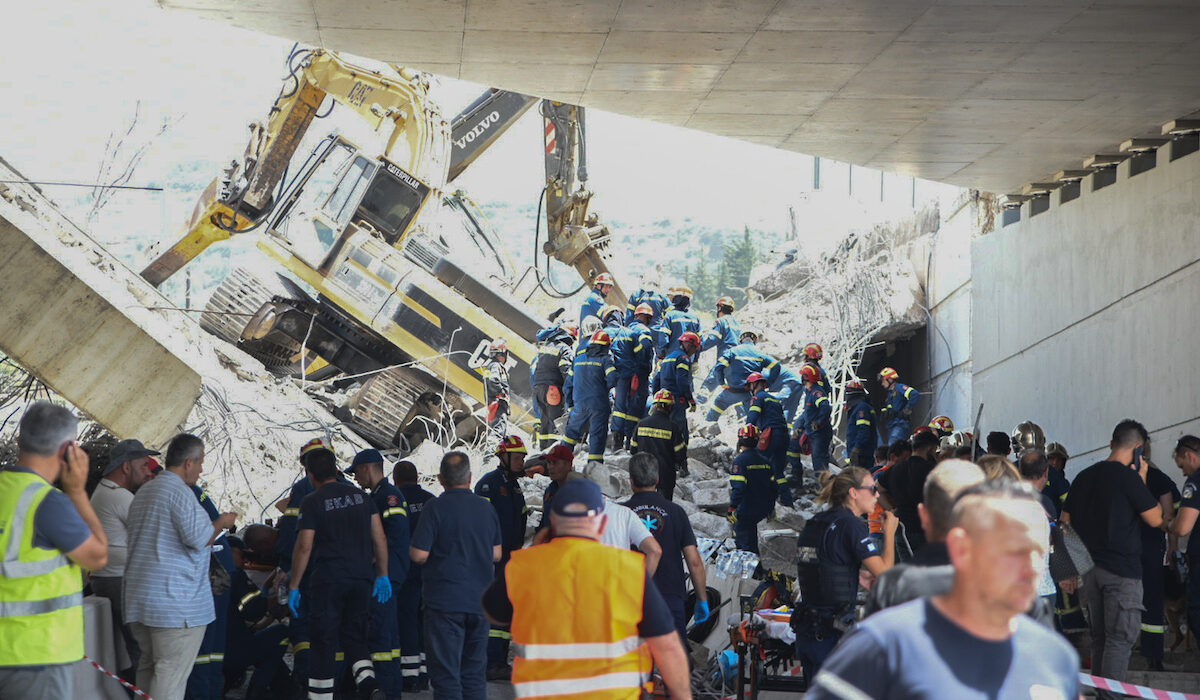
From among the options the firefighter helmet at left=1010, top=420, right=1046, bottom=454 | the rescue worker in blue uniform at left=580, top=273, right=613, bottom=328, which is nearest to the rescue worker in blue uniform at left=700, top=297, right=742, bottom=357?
the rescue worker in blue uniform at left=580, top=273, right=613, bottom=328

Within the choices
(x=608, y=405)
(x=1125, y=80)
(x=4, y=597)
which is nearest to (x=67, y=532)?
(x=4, y=597)

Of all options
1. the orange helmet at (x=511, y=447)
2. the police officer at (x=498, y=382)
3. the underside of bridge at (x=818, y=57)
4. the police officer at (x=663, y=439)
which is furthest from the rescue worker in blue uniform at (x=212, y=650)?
the police officer at (x=498, y=382)

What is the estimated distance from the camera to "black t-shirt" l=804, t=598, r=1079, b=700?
2582 mm

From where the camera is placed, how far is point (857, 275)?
22.2 metres

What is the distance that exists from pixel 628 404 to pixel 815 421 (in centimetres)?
255

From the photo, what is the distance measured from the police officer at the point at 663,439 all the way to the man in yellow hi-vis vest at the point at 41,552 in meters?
7.73

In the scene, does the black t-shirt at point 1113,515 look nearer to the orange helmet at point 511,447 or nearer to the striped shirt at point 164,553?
the orange helmet at point 511,447

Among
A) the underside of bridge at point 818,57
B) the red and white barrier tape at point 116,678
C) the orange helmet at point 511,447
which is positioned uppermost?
the underside of bridge at point 818,57

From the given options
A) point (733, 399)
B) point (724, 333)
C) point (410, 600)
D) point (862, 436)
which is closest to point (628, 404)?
point (733, 399)

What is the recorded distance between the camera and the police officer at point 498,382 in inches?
659

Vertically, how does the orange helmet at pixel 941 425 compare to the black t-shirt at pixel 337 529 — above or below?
above

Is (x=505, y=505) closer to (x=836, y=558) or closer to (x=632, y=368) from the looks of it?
(x=836, y=558)

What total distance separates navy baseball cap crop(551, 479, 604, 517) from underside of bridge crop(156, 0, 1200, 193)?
4923 millimetres

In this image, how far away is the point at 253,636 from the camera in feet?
28.2
